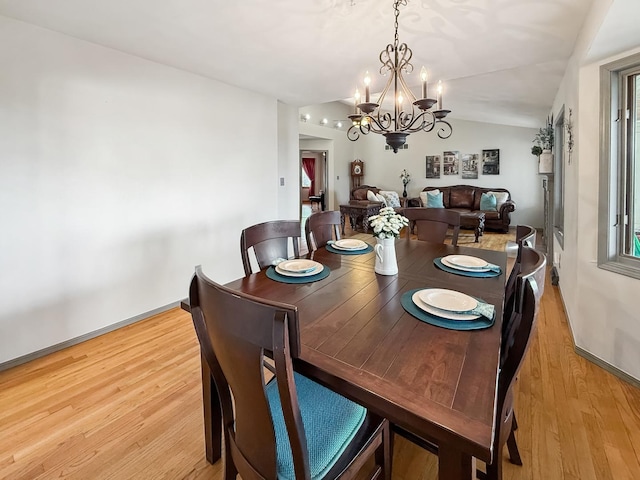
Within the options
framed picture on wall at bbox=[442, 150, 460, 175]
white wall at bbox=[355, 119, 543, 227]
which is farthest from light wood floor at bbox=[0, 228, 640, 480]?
framed picture on wall at bbox=[442, 150, 460, 175]

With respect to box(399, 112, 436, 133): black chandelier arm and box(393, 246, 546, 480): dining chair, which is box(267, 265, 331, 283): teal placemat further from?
box(399, 112, 436, 133): black chandelier arm

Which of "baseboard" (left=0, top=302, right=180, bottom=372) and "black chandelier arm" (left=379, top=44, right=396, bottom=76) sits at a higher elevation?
"black chandelier arm" (left=379, top=44, right=396, bottom=76)

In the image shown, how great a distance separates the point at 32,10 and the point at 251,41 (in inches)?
52.0

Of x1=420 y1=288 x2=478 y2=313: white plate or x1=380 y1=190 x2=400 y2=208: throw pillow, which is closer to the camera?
x1=420 y1=288 x2=478 y2=313: white plate

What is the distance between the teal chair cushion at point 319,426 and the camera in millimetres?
924

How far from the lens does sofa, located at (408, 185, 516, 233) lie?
720 cm

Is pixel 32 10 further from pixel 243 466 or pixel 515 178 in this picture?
pixel 515 178

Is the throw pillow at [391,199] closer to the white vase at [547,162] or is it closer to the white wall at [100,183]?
the white vase at [547,162]

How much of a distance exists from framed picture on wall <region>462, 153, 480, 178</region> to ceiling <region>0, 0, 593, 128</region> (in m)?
5.13

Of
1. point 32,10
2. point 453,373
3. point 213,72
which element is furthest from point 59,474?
point 213,72

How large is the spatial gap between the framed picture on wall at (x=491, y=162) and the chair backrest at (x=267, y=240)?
7476mm

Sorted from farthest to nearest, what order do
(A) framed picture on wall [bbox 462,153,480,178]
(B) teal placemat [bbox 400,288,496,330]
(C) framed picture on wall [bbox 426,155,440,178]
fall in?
(C) framed picture on wall [bbox 426,155,440,178], (A) framed picture on wall [bbox 462,153,480,178], (B) teal placemat [bbox 400,288,496,330]

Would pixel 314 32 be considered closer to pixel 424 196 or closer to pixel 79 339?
pixel 79 339

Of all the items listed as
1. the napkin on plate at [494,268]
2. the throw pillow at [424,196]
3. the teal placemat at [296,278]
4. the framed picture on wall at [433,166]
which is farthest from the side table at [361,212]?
the teal placemat at [296,278]
